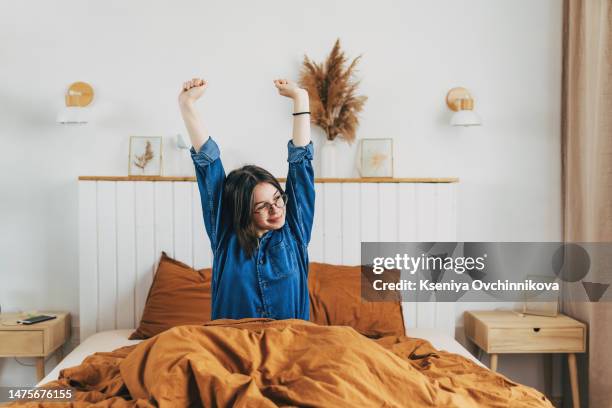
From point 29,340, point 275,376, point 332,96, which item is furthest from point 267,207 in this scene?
point 29,340

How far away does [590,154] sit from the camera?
2.77m

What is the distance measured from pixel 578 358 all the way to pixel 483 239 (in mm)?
737

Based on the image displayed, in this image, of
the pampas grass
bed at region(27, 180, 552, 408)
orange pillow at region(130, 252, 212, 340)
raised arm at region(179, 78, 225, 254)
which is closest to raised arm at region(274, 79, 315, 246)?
raised arm at region(179, 78, 225, 254)

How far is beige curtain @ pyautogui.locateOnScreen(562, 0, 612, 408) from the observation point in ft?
8.62

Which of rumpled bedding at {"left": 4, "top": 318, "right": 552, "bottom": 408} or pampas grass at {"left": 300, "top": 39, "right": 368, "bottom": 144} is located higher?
pampas grass at {"left": 300, "top": 39, "right": 368, "bottom": 144}

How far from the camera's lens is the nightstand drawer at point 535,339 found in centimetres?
274

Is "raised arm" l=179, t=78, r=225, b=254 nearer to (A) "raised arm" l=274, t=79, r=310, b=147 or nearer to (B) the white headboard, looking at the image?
(A) "raised arm" l=274, t=79, r=310, b=147

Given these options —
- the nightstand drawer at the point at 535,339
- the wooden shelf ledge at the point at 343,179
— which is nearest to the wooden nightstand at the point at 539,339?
the nightstand drawer at the point at 535,339

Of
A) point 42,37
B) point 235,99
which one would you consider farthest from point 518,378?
point 42,37

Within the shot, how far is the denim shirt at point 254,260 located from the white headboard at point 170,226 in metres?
0.96

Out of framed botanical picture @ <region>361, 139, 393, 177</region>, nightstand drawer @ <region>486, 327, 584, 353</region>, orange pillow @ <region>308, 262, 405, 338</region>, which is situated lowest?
nightstand drawer @ <region>486, 327, 584, 353</region>

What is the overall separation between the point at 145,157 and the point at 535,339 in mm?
2047

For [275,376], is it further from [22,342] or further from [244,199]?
[22,342]

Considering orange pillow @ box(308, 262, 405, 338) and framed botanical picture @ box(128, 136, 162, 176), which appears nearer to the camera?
orange pillow @ box(308, 262, 405, 338)
